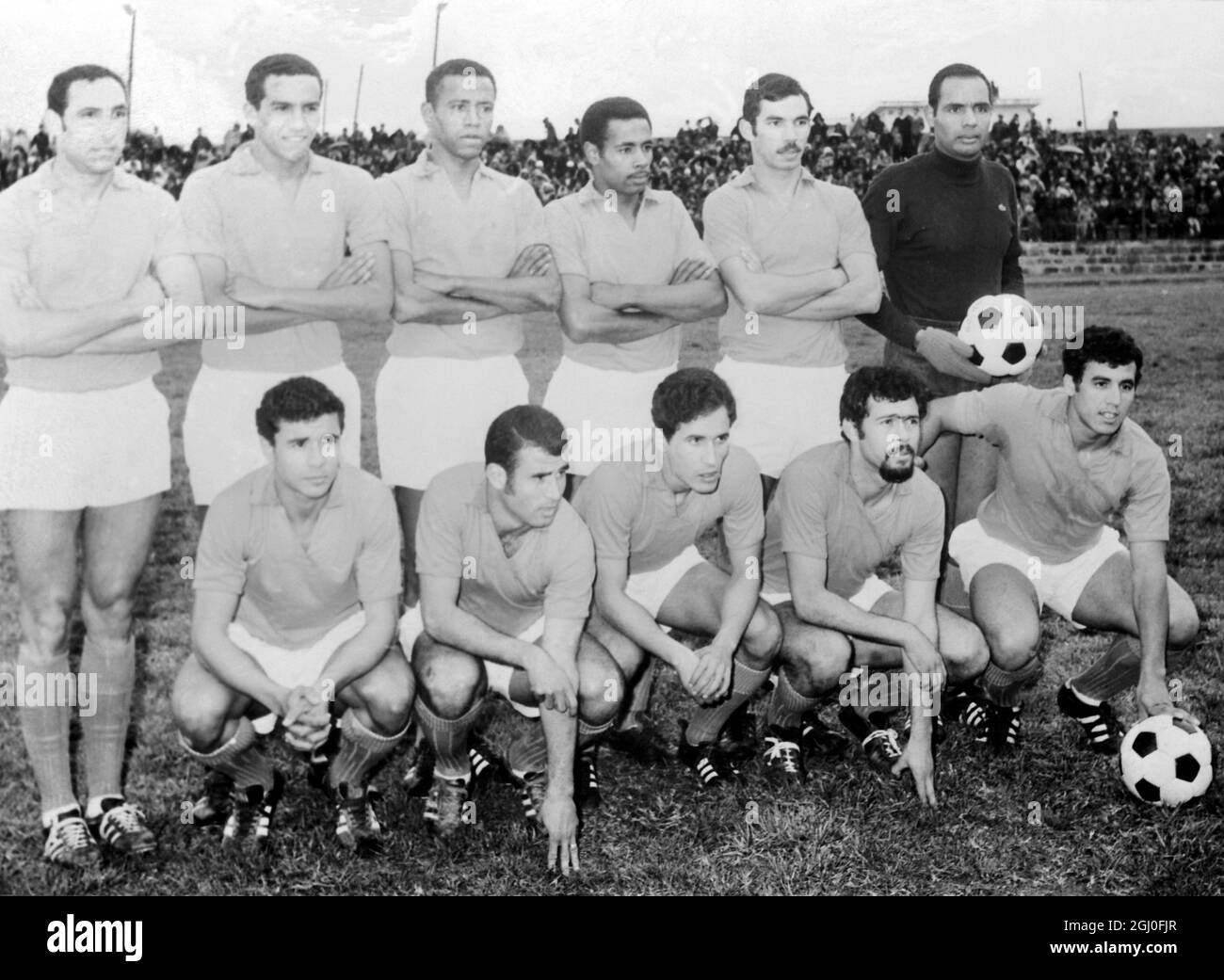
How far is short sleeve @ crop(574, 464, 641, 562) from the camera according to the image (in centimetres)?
383

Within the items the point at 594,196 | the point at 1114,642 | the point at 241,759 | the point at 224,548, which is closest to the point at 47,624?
the point at 224,548

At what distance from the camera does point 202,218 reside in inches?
147

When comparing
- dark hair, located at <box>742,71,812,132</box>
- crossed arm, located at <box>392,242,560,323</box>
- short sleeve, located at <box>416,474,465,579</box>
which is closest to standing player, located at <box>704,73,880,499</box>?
dark hair, located at <box>742,71,812,132</box>

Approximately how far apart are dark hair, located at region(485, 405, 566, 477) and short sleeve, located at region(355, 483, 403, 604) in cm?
35

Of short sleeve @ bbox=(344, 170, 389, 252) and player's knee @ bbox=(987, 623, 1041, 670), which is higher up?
short sleeve @ bbox=(344, 170, 389, 252)

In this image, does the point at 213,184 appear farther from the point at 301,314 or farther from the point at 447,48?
the point at 447,48

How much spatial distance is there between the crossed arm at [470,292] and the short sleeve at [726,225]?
21.6 inches

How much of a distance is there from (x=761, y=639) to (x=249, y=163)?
2072 millimetres

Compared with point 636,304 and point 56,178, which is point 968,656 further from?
point 56,178

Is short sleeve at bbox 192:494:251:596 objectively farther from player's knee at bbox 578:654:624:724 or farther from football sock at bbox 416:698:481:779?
player's knee at bbox 578:654:624:724

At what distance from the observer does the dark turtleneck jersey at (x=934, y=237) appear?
14.1 feet

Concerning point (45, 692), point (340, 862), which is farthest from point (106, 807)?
point (340, 862)

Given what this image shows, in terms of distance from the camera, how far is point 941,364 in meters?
4.26
